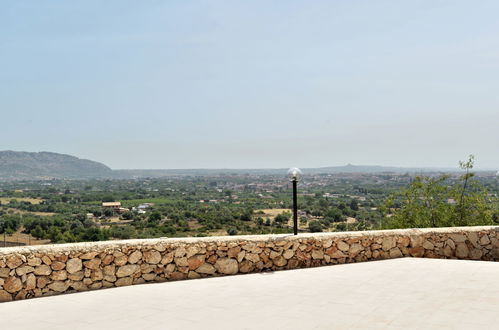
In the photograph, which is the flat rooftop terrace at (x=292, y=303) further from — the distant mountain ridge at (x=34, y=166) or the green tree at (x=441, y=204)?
the distant mountain ridge at (x=34, y=166)

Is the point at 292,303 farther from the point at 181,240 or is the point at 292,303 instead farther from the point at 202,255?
the point at 181,240

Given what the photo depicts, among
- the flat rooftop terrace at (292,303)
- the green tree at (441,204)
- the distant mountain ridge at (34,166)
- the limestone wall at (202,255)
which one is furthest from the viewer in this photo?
the distant mountain ridge at (34,166)

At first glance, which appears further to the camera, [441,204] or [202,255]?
[441,204]

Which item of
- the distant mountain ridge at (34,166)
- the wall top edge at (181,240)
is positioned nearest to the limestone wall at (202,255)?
the wall top edge at (181,240)

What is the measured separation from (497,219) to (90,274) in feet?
42.8

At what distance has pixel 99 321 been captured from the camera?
5.75 metres

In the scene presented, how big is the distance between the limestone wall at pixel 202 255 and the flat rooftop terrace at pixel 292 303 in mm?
248

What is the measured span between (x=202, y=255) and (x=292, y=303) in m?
2.23

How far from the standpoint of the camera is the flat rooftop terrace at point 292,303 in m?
5.57

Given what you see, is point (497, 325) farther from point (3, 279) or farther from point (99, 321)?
point (3, 279)

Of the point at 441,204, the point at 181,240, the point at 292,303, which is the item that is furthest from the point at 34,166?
the point at 292,303

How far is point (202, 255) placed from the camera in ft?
26.4

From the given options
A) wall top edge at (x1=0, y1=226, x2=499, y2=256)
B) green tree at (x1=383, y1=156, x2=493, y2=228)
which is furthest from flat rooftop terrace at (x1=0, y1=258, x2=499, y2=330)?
green tree at (x1=383, y1=156, x2=493, y2=228)

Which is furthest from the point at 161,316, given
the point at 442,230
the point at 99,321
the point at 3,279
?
the point at 442,230
